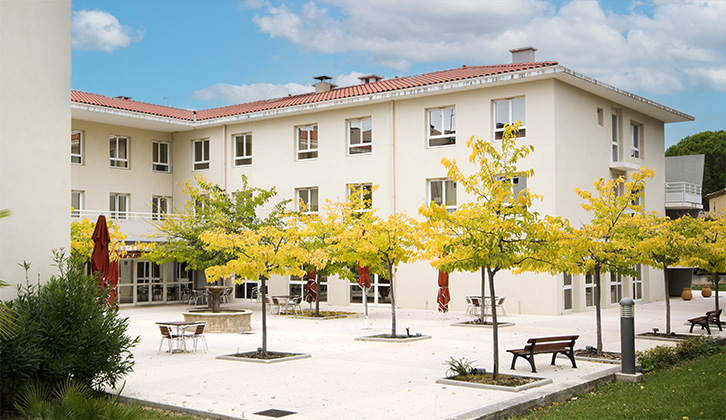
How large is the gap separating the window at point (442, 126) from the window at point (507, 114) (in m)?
1.84

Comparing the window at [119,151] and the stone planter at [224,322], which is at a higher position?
the window at [119,151]

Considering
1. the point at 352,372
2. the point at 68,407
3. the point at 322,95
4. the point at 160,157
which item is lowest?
the point at 352,372

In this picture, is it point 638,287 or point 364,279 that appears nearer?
point 364,279

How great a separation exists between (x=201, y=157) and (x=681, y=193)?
2459 cm

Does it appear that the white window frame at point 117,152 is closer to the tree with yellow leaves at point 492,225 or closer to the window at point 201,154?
the window at point 201,154

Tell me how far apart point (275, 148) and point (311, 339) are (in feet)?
55.7

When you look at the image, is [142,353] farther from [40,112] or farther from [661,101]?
[661,101]

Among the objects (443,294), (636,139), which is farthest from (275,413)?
(636,139)

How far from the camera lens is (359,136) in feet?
106

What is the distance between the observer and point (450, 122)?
29.9 metres

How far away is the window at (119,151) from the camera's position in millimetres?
35594

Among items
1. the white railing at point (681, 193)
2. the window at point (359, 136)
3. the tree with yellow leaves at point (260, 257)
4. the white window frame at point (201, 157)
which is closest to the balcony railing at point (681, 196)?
the white railing at point (681, 193)

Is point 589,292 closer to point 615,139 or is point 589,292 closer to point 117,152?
point 615,139

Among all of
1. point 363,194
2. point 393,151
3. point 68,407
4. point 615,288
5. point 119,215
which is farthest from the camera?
point 119,215
